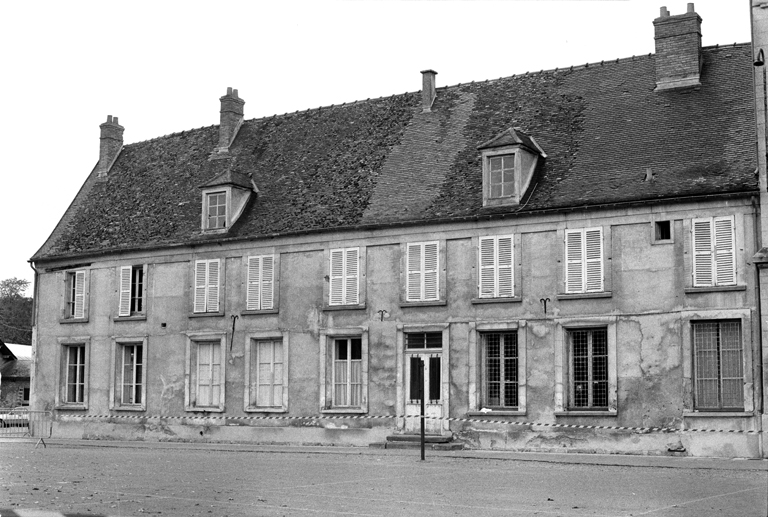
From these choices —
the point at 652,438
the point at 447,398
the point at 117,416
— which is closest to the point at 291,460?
the point at 447,398

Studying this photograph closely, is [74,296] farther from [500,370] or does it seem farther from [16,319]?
[16,319]

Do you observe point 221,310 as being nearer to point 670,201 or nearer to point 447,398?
point 447,398

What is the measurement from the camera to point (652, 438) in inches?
923

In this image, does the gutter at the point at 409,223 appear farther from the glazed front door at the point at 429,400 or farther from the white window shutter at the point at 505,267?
the glazed front door at the point at 429,400

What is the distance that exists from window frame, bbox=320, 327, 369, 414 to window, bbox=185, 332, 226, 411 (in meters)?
3.38

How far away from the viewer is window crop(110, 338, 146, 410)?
104 ft

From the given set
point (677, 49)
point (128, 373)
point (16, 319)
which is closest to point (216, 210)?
point (128, 373)

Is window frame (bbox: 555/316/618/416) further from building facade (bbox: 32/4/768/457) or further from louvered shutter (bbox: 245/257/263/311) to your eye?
louvered shutter (bbox: 245/257/263/311)

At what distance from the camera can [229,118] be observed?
112 feet

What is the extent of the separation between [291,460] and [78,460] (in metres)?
4.08

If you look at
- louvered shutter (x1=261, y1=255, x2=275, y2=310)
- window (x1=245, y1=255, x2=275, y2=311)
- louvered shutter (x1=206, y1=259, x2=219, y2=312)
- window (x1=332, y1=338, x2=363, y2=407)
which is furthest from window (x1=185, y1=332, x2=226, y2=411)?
window (x1=332, y1=338, x2=363, y2=407)

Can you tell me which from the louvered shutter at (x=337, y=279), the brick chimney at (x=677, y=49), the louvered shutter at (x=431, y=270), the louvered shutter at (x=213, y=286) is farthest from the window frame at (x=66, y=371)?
the brick chimney at (x=677, y=49)

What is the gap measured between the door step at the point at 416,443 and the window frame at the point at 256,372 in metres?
3.18

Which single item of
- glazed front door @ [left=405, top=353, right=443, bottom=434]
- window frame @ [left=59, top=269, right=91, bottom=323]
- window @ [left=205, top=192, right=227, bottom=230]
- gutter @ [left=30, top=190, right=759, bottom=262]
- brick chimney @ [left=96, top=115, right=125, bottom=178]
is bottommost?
glazed front door @ [left=405, top=353, right=443, bottom=434]
